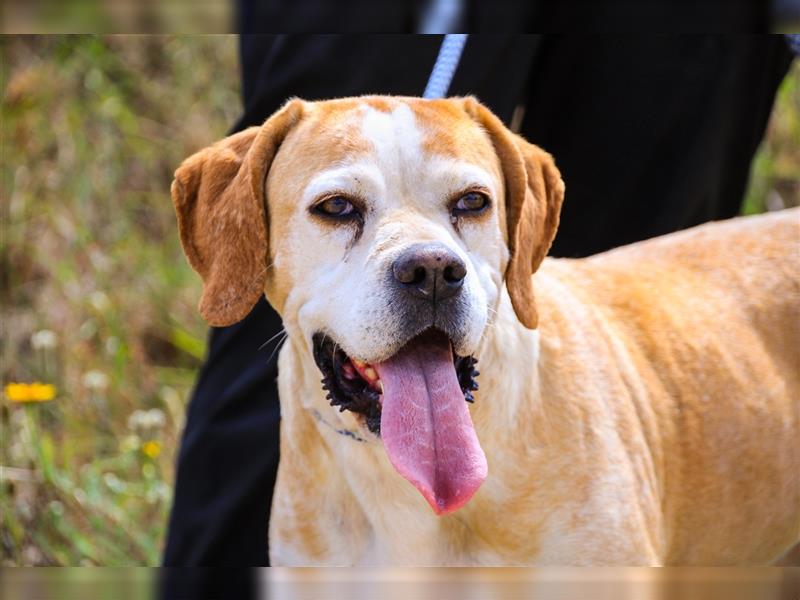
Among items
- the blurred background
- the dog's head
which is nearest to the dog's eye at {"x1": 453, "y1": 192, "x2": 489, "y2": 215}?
the dog's head

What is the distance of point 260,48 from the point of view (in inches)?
79.7

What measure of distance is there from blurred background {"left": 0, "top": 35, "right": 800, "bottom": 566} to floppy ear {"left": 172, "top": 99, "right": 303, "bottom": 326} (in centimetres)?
24

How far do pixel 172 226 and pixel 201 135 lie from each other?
182 mm

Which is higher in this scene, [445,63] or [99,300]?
[445,63]

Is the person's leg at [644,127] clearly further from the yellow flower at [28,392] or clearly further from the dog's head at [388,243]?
the yellow flower at [28,392]

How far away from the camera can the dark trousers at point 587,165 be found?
216cm

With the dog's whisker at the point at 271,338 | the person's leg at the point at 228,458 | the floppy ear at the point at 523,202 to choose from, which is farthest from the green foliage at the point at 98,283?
the floppy ear at the point at 523,202

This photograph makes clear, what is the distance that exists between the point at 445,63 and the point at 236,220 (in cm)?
40

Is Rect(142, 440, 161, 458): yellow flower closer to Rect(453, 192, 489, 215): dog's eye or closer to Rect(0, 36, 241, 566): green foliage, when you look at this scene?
Rect(0, 36, 241, 566): green foliage

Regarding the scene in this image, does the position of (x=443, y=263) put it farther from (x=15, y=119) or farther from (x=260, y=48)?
(x=15, y=119)

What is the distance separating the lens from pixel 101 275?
8.37 ft

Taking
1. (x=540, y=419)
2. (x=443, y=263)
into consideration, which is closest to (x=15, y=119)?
(x=443, y=263)

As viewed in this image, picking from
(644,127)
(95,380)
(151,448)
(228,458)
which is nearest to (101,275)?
(95,380)

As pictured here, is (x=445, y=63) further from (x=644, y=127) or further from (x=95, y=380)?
(x=95, y=380)
